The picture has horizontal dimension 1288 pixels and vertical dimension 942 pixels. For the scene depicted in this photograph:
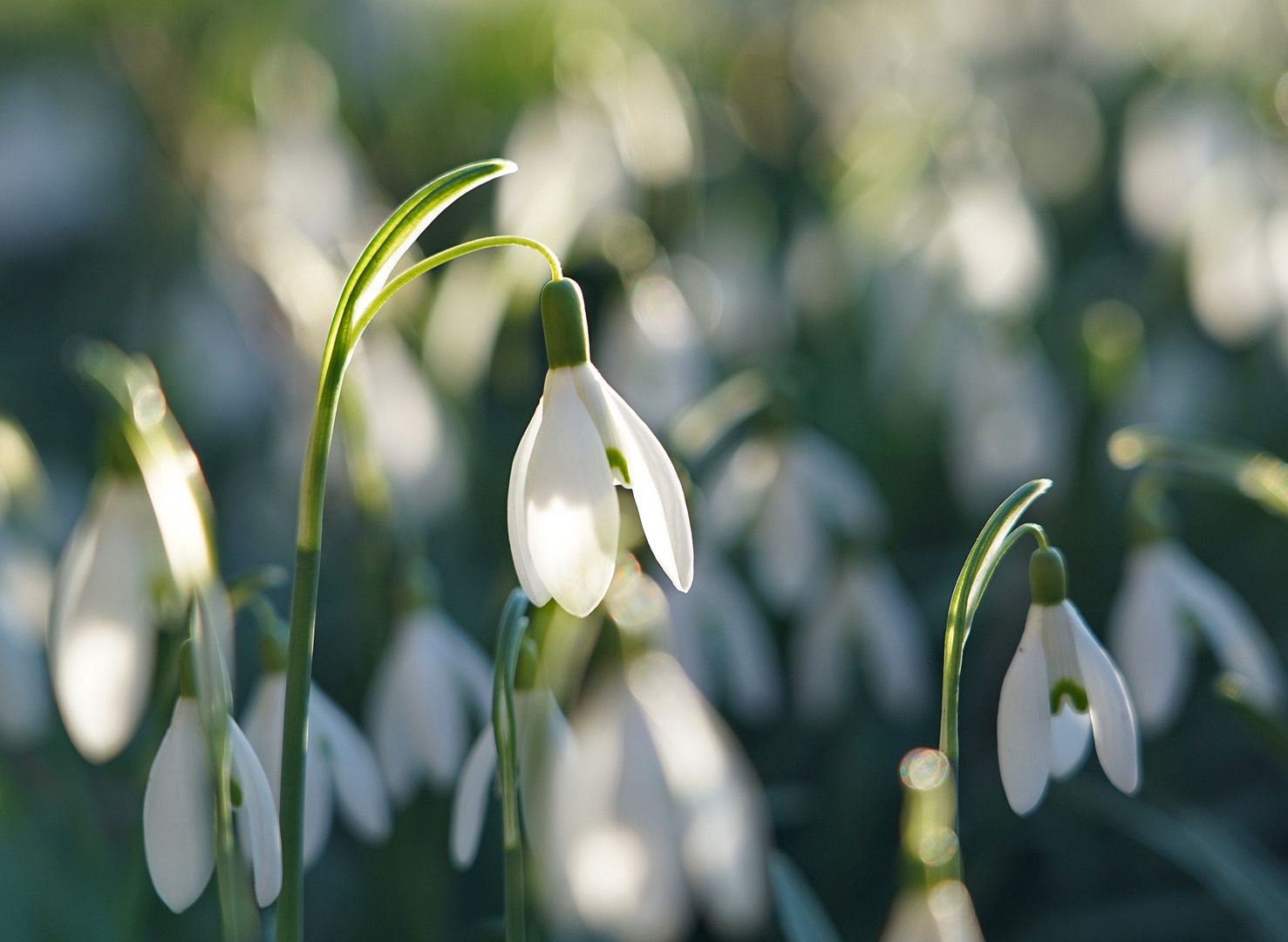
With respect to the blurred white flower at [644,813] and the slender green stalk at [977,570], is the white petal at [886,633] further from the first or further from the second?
the slender green stalk at [977,570]

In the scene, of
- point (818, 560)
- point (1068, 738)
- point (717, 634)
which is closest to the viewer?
point (1068, 738)

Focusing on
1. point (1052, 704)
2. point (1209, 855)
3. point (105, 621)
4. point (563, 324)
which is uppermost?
point (563, 324)

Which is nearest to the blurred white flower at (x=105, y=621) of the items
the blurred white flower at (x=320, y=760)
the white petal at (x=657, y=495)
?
the blurred white flower at (x=320, y=760)

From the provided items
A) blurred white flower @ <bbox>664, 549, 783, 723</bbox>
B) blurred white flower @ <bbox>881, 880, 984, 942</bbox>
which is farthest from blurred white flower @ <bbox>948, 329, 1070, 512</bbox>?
blurred white flower @ <bbox>881, 880, 984, 942</bbox>

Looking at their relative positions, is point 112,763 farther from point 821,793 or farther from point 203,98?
point 203,98

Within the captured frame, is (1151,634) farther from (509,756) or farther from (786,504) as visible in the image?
(509,756)

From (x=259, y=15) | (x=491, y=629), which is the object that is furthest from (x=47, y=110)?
(x=491, y=629)

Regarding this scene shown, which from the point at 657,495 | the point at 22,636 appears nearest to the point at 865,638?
the point at 657,495
